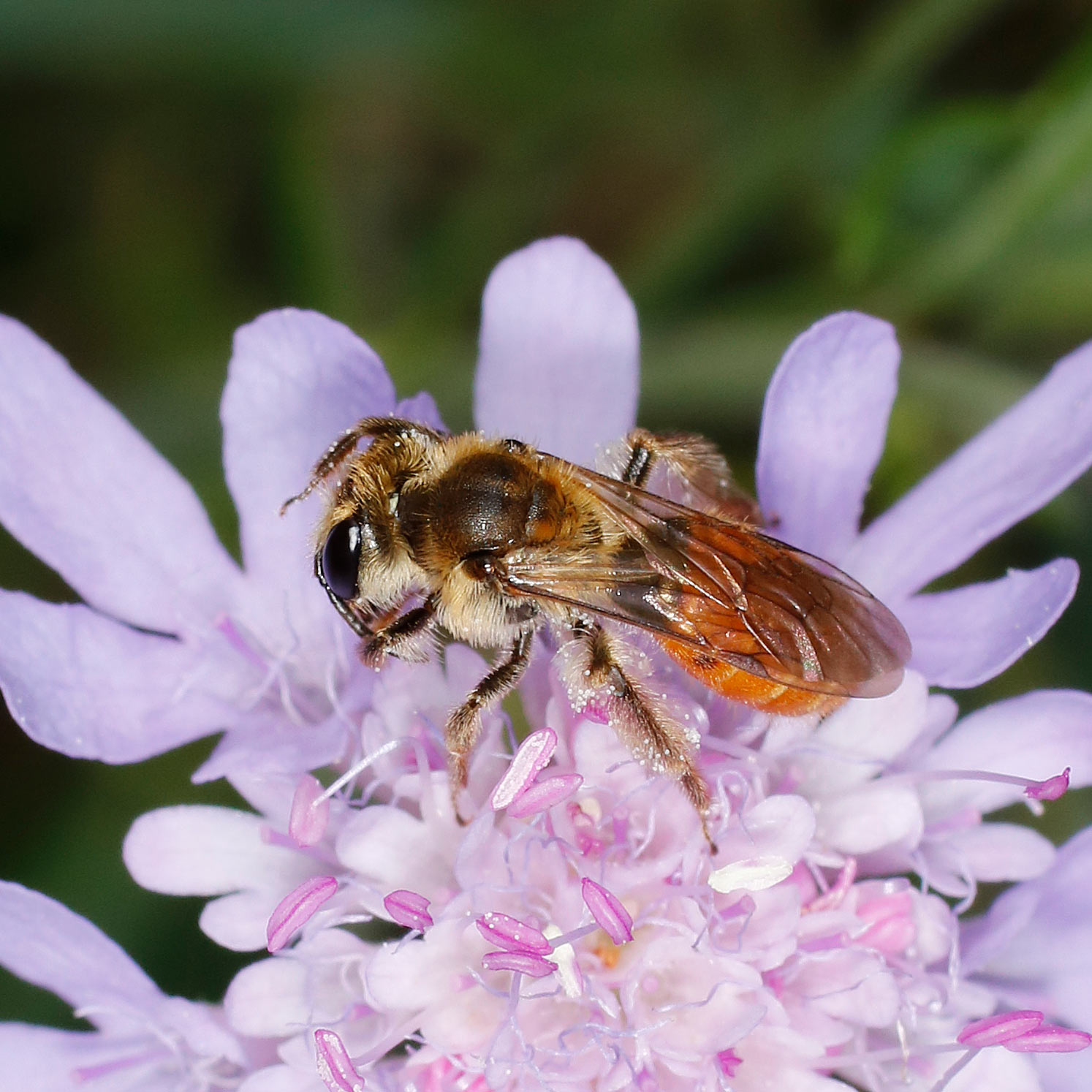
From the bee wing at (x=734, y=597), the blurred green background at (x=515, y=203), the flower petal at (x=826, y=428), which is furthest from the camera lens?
the blurred green background at (x=515, y=203)

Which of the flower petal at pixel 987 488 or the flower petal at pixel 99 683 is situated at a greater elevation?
the flower petal at pixel 987 488

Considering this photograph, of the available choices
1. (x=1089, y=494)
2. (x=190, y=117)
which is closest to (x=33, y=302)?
(x=190, y=117)

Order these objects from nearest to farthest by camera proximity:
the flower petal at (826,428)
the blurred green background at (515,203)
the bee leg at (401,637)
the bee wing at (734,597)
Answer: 1. the bee wing at (734,597)
2. the bee leg at (401,637)
3. the flower petal at (826,428)
4. the blurred green background at (515,203)

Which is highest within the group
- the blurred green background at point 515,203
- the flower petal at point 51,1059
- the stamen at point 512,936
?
the blurred green background at point 515,203

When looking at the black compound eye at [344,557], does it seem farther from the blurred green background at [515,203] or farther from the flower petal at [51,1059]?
the blurred green background at [515,203]

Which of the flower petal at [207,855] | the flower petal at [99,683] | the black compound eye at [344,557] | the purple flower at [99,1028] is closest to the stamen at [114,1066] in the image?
the purple flower at [99,1028]

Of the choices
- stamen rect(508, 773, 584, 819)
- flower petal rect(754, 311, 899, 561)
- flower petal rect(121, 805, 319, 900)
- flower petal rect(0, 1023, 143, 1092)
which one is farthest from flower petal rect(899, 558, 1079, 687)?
flower petal rect(0, 1023, 143, 1092)

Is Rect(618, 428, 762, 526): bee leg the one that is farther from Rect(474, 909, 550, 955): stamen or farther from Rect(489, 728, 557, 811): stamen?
Rect(474, 909, 550, 955): stamen

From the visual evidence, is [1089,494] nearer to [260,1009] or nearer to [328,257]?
[328,257]
